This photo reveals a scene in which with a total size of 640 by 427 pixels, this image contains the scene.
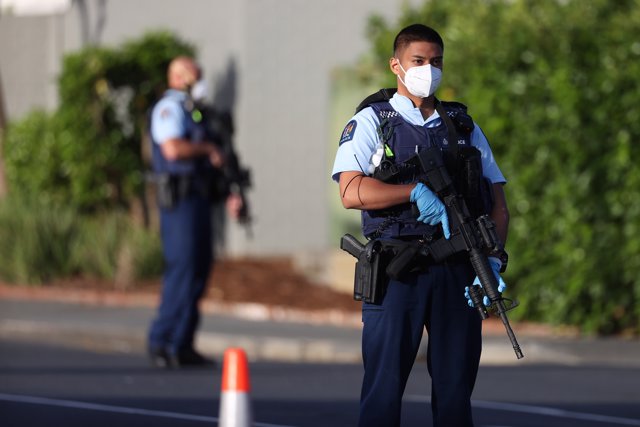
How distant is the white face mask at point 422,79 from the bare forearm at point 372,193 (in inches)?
15.8

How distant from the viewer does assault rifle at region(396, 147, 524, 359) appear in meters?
6.21

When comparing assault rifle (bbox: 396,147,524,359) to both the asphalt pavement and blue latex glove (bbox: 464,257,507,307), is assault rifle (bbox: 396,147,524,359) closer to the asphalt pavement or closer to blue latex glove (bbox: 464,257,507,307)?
blue latex glove (bbox: 464,257,507,307)

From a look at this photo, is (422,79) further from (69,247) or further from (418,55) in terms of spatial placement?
(69,247)

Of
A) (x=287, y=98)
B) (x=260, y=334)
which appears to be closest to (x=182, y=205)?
(x=260, y=334)

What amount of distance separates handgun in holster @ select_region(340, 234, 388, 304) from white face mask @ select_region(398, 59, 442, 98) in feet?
2.09

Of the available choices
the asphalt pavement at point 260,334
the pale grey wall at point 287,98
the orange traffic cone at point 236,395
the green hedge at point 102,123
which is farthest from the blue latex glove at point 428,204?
the green hedge at point 102,123

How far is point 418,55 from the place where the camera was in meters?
6.42

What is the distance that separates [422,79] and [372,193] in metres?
0.52

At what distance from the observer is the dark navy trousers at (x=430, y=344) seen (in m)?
6.28

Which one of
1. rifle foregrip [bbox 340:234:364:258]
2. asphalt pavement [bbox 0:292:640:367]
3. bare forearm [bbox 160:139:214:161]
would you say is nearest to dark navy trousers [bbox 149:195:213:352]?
bare forearm [bbox 160:139:214:161]

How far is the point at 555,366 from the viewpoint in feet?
39.6

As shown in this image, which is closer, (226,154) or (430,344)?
(430,344)

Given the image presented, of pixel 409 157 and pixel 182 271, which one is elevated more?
pixel 409 157

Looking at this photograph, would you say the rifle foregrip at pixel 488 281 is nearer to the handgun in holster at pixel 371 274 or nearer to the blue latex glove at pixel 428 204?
the blue latex glove at pixel 428 204
